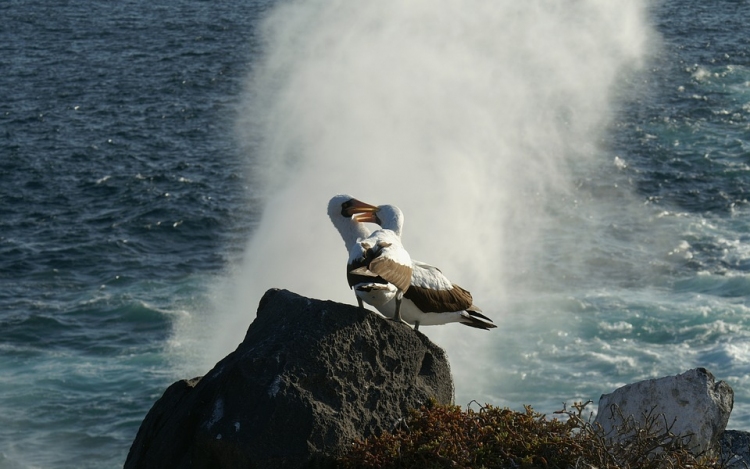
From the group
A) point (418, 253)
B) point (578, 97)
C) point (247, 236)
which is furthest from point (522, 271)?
point (578, 97)

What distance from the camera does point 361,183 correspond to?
41062mm

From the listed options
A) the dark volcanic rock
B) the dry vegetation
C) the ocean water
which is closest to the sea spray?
the ocean water

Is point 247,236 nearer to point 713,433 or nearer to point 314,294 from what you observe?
point 314,294

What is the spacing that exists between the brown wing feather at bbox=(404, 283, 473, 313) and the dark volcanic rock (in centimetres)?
35

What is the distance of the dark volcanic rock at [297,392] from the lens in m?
10.4

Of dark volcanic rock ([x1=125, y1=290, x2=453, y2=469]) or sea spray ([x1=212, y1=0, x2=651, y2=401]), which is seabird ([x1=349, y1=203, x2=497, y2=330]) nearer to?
dark volcanic rock ([x1=125, y1=290, x2=453, y2=469])

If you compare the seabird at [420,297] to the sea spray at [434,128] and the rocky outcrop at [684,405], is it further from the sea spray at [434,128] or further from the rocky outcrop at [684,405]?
the sea spray at [434,128]

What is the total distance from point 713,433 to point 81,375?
793 inches

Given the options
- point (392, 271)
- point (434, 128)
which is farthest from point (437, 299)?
point (434, 128)

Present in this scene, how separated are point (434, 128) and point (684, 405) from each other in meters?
34.8

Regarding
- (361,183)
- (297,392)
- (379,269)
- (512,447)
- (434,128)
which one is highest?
(434,128)

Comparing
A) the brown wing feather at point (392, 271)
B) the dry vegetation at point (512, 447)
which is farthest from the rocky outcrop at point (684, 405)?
the brown wing feather at point (392, 271)

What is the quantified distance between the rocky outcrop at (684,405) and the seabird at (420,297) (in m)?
1.89

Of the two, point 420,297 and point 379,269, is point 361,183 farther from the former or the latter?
point 379,269
